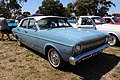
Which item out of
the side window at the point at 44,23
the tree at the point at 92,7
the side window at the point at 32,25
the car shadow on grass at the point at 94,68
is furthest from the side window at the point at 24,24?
the tree at the point at 92,7

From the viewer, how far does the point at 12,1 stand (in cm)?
4575

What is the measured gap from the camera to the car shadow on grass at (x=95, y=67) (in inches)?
174

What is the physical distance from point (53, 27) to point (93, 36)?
1.57m

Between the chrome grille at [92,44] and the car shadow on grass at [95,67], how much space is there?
65 cm

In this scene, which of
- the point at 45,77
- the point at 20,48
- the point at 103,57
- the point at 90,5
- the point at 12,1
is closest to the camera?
the point at 45,77

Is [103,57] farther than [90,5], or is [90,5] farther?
[90,5]

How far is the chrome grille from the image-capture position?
4348 millimetres

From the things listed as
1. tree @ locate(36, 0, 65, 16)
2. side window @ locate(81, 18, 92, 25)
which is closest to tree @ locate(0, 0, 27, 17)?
tree @ locate(36, 0, 65, 16)

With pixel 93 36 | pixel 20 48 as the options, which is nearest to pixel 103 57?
pixel 93 36

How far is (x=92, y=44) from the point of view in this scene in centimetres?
463

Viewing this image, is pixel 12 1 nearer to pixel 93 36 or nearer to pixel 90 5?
pixel 90 5

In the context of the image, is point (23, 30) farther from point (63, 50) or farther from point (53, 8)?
point (53, 8)

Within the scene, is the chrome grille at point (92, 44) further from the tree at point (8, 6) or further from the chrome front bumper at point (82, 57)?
the tree at point (8, 6)

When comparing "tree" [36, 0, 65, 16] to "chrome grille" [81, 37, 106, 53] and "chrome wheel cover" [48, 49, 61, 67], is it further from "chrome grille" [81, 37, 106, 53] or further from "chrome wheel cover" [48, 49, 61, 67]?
"chrome wheel cover" [48, 49, 61, 67]
